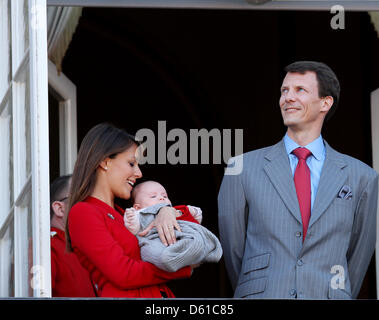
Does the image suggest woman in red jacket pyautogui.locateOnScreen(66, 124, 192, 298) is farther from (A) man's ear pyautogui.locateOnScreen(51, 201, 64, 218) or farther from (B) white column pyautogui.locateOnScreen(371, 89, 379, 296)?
(B) white column pyautogui.locateOnScreen(371, 89, 379, 296)

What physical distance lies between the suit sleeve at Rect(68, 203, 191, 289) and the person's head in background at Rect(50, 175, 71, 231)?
18 centimetres

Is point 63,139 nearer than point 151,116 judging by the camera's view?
Yes

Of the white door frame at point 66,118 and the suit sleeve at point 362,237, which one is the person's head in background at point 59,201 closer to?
the white door frame at point 66,118

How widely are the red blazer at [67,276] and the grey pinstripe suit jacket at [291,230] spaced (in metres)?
0.63

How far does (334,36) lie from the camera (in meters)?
5.96

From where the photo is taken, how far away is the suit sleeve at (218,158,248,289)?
4.67m

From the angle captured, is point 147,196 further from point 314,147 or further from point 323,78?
point 323,78

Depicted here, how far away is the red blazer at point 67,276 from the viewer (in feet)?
14.3

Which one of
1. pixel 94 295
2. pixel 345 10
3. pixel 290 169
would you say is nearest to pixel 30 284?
pixel 94 295

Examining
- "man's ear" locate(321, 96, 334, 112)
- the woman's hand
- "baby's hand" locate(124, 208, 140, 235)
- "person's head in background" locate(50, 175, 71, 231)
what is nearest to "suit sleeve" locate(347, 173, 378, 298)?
"man's ear" locate(321, 96, 334, 112)

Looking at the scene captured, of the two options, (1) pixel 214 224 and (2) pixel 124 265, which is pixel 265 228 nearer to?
(2) pixel 124 265

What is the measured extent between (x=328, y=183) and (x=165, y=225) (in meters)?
0.74

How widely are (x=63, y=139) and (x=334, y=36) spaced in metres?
1.56

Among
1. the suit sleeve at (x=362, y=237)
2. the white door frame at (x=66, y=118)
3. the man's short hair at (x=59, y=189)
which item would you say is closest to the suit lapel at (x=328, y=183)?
the suit sleeve at (x=362, y=237)
